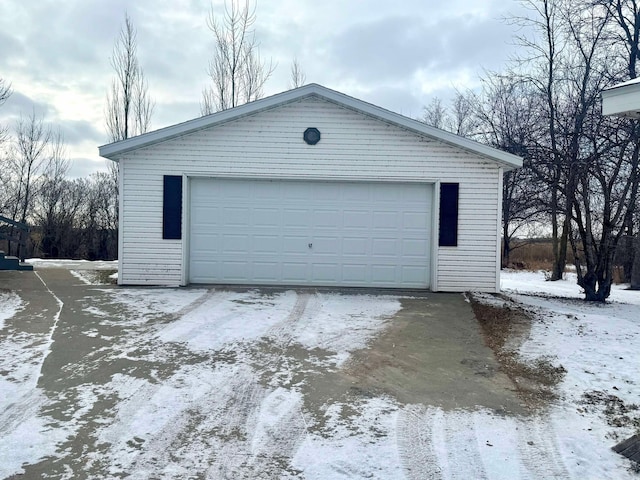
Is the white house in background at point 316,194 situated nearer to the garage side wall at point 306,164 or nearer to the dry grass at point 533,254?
the garage side wall at point 306,164

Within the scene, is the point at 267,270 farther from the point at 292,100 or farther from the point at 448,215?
the point at 448,215

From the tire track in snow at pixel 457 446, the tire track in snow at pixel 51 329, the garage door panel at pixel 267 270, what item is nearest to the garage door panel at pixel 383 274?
the garage door panel at pixel 267 270

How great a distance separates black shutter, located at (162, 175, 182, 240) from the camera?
1016 cm

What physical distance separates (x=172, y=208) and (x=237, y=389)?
6.09 metres

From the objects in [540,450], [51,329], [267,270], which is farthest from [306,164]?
[540,450]

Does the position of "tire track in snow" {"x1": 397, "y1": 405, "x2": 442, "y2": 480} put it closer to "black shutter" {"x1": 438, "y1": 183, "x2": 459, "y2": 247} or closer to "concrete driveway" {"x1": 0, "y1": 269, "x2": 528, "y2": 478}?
"concrete driveway" {"x1": 0, "y1": 269, "x2": 528, "y2": 478}

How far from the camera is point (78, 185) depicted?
1145 inches

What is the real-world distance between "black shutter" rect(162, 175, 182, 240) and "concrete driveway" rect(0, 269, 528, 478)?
2002mm

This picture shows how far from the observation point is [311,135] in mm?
10148

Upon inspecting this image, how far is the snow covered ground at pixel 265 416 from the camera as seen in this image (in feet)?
11.6

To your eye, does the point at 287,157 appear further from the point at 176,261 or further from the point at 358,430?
the point at 358,430

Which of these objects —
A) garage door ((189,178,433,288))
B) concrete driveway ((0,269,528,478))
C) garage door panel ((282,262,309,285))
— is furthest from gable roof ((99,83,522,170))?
concrete driveway ((0,269,528,478))

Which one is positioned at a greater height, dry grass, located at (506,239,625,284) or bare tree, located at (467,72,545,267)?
bare tree, located at (467,72,545,267)

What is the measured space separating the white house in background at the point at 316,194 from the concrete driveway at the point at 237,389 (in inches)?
79.1
